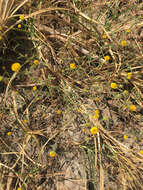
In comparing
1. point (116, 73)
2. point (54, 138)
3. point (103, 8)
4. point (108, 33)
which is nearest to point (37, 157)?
point (54, 138)

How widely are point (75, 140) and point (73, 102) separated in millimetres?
333

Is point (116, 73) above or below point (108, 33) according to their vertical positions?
below

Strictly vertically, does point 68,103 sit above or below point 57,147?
above

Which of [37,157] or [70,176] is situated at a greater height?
[37,157]

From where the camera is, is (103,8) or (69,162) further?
(103,8)

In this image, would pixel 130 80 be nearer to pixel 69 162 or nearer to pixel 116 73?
pixel 116 73

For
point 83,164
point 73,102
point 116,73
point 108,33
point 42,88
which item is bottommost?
point 83,164

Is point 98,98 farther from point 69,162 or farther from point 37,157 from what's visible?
point 37,157

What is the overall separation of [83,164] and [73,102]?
0.52 meters

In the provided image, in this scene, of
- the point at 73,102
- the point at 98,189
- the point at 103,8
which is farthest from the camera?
the point at 103,8

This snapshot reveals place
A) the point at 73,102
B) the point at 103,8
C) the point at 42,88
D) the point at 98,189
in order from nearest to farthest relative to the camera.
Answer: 1. the point at 98,189
2. the point at 73,102
3. the point at 42,88
4. the point at 103,8

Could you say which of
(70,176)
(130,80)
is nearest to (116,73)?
(130,80)

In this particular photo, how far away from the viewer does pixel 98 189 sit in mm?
1306

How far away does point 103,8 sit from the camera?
1.76m
